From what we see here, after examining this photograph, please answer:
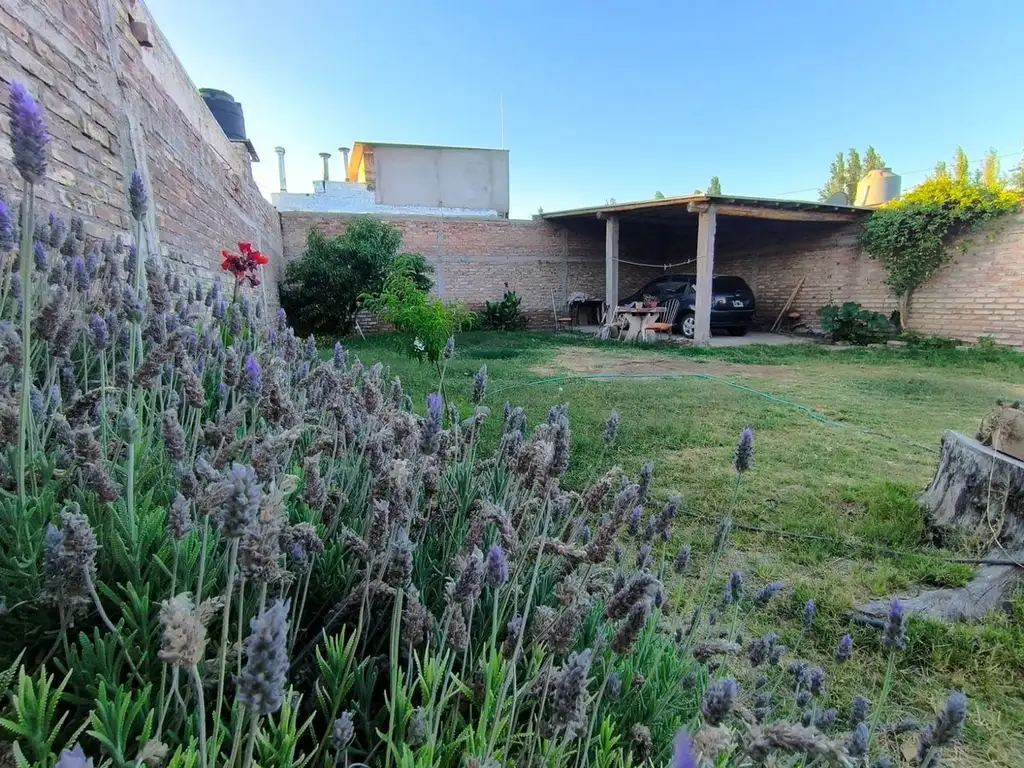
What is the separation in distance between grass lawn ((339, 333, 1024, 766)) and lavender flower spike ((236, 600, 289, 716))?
137 cm

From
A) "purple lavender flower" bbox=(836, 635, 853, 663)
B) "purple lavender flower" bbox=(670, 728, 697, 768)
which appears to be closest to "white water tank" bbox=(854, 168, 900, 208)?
"purple lavender flower" bbox=(836, 635, 853, 663)

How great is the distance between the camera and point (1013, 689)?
1.82 meters

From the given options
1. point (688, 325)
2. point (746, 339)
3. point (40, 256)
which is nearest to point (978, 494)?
point (40, 256)

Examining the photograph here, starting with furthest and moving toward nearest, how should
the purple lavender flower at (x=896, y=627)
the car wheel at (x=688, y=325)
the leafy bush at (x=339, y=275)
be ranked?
1. the car wheel at (x=688, y=325)
2. the leafy bush at (x=339, y=275)
3. the purple lavender flower at (x=896, y=627)

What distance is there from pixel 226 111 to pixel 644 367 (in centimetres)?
925

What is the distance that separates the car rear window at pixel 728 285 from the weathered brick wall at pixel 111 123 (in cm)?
1176

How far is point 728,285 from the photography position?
13.8 m

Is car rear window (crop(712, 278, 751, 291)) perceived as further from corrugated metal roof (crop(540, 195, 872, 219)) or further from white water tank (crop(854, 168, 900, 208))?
white water tank (crop(854, 168, 900, 208))

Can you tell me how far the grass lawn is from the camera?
189 centimetres

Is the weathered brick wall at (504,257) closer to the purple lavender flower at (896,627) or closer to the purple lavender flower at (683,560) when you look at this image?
the purple lavender flower at (683,560)

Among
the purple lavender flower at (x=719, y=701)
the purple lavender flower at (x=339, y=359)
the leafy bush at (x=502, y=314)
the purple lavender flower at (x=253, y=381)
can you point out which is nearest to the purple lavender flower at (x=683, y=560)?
the purple lavender flower at (x=719, y=701)

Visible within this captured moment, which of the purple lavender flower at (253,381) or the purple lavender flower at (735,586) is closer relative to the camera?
the purple lavender flower at (253,381)

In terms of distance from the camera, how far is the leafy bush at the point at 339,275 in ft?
38.5

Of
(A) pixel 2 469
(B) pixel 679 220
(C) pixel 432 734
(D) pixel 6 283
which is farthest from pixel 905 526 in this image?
(B) pixel 679 220
